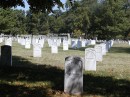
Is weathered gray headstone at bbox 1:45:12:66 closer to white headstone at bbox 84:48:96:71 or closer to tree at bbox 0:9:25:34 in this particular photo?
white headstone at bbox 84:48:96:71

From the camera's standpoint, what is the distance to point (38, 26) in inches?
6107

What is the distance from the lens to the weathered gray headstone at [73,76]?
34.9 feet

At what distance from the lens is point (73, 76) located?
1068 centimetres

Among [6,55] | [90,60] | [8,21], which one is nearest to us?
[6,55]

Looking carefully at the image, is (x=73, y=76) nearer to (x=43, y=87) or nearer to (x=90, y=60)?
(x=43, y=87)

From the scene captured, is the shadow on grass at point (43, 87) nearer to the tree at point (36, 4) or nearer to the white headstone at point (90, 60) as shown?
the white headstone at point (90, 60)

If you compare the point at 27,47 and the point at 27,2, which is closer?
the point at 27,2

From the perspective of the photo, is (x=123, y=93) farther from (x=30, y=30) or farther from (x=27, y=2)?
(x=30, y=30)

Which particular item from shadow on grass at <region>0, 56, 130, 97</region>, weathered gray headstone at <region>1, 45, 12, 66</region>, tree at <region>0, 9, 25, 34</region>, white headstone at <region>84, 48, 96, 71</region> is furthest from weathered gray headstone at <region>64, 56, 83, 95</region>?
tree at <region>0, 9, 25, 34</region>

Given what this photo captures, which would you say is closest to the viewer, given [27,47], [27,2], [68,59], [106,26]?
[68,59]

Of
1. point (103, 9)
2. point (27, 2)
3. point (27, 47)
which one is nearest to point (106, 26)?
point (103, 9)

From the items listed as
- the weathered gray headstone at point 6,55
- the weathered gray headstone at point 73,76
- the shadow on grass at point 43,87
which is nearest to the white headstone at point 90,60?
the shadow on grass at point 43,87

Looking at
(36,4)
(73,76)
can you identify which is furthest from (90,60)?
(73,76)

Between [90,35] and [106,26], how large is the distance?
15.0 metres
